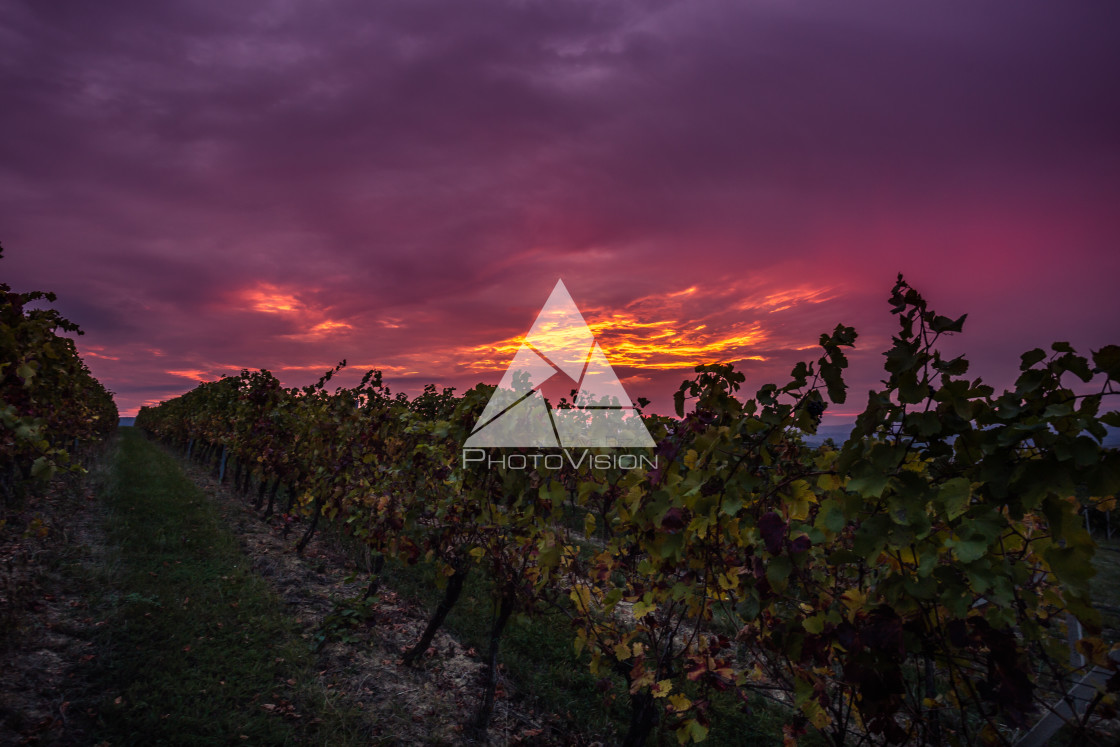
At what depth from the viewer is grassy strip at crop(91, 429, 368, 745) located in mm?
4043

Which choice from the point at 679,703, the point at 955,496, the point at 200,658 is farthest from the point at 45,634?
the point at 955,496

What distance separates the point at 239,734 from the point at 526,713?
241cm

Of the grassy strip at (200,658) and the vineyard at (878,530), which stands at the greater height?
the vineyard at (878,530)

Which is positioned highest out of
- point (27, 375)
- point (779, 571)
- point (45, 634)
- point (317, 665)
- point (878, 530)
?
point (27, 375)

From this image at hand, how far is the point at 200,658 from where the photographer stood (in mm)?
5004

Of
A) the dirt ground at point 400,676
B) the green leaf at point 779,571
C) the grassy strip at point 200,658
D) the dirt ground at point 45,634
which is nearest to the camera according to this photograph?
the green leaf at point 779,571

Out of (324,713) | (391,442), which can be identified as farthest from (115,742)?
(391,442)

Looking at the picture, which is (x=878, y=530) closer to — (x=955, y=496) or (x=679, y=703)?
(x=955, y=496)

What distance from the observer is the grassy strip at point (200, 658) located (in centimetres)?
404

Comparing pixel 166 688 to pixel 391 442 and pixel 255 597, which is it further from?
pixel 391 442

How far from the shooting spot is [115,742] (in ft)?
12.1

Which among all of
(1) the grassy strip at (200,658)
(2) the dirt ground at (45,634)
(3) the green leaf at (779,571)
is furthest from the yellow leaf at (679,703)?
(2) the dirt ground at (45,634)

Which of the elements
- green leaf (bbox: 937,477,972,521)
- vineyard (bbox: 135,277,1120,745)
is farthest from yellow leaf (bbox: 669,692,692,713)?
green leaf (bbox: 937,477,972,521)

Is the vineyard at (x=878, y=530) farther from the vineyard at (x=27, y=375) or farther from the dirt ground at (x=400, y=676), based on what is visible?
the dirt ground at (x=400, y=676)
